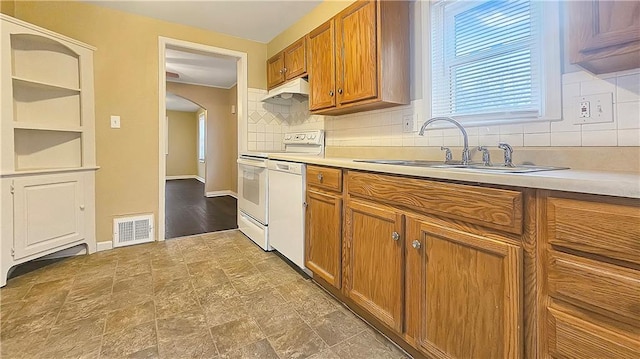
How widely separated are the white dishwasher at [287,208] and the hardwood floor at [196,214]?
1.35 metres

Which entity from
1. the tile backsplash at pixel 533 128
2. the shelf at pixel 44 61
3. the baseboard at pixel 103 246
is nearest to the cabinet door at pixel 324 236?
the tile backsplash at pixel 533 128

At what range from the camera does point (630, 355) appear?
28.9 inches

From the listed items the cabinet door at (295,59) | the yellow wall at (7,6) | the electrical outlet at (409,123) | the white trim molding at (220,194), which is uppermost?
the yellow wall at (7,6)

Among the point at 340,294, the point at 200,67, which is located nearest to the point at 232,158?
the point at 200,67

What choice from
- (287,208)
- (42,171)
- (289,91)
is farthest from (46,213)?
(289,91)

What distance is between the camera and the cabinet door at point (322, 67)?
2385mm

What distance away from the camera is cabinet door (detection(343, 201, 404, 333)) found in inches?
53.4

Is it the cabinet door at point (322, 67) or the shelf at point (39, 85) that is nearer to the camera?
the shelf at point (39, 85)

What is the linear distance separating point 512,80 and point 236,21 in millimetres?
2665

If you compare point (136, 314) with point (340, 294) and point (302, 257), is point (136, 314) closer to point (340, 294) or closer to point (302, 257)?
point (302, 257)

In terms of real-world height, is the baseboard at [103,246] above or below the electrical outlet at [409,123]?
below

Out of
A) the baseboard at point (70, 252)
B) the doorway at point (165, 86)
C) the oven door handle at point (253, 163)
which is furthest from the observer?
the doorway at point (165, 86)

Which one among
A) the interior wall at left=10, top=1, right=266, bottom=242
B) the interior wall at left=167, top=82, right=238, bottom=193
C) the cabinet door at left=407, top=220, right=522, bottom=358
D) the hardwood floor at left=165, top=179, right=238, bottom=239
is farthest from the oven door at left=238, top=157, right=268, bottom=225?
the interior wall at left=167, top=82, right=238, bottom=193

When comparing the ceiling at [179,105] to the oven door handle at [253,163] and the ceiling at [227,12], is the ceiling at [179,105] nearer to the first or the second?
the ceiling at [227,12]
